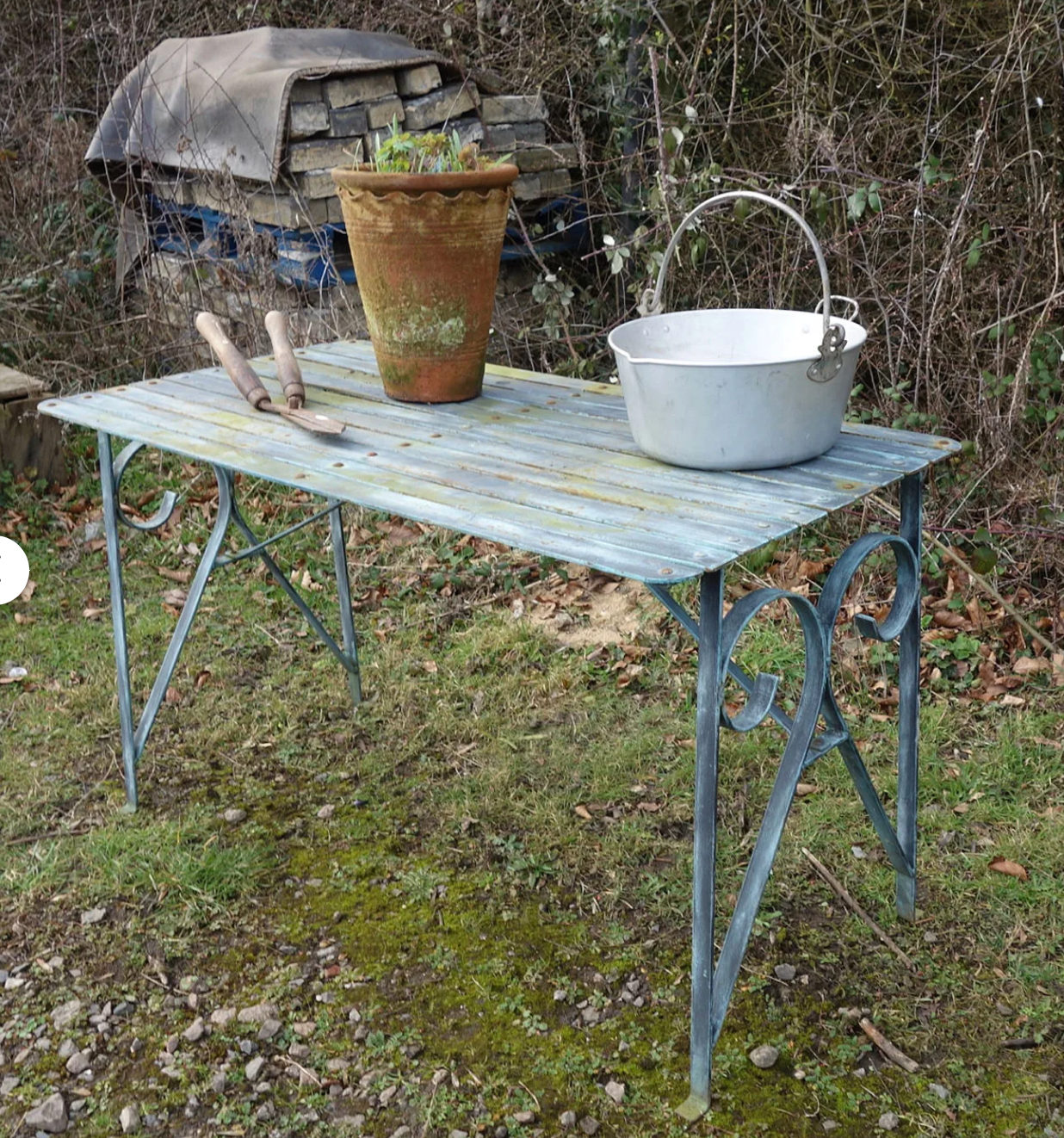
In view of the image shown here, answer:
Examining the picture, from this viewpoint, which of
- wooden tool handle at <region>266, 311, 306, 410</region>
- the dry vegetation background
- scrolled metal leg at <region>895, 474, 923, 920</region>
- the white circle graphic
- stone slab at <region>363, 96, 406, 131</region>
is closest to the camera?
scrolled metal leg at <region>895, 474, 923, 920</region>

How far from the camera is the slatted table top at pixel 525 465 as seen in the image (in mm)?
1716

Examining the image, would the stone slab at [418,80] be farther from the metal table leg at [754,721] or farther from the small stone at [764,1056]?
the small stone at [764,1056]

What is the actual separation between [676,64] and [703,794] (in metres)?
3.25

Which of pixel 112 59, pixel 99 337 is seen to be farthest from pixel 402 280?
pixel 112 59

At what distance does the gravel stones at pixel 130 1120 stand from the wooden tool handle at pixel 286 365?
125cm

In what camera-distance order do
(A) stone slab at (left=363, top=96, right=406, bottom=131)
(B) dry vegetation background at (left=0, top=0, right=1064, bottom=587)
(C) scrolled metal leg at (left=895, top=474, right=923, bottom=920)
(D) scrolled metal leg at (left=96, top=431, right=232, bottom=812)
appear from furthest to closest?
(A) stone slab at (left=363, top=96, right=406, bottom=131) → (B) dry vegetation background at (left=0, top=0, right=1064, bottom=587) → (D) scrolled metal leg at (left=96, top=431, right=232, bottom=812) → (C) scrolled metal leg at (left=895, top=474, right=923, bottom=920)

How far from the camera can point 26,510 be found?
455 cm

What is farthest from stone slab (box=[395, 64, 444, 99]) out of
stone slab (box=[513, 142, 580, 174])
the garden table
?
the garden table

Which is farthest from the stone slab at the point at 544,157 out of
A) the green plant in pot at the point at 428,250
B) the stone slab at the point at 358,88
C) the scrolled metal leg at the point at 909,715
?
the scrolled metal leg at the point at 909,715

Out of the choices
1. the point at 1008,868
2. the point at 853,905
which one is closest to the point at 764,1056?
the point at 853,905

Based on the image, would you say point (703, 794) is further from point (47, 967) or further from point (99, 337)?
point (99, 337)

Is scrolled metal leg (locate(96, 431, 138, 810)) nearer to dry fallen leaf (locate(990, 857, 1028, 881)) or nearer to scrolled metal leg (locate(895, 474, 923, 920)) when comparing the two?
scrolled metal leg (locate(895, 474, 923, 920))

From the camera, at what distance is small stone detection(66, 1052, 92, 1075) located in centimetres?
218

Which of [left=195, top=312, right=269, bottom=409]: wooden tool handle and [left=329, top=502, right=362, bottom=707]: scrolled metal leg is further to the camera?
[left=329, top=502, right=362, bottom=707]: scrolled metal leg
